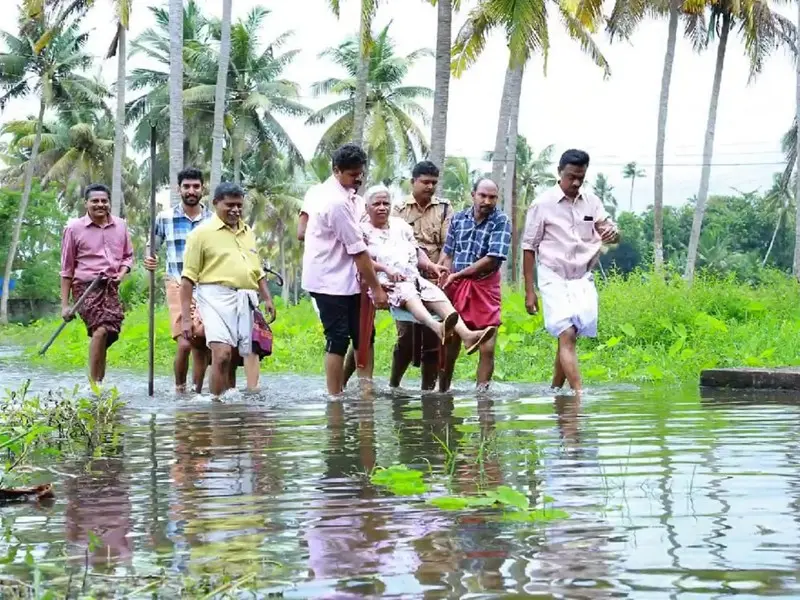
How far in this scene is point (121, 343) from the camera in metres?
21.2

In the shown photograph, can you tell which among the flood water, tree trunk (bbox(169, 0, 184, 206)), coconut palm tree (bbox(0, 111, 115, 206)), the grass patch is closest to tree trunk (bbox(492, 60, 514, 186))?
tree trunk (bbox(169, 0, 184, 206))

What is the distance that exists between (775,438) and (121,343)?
1584cm

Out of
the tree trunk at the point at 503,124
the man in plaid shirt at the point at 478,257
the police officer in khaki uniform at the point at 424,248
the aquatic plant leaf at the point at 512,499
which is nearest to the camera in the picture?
the aquatic plant leaf at the point at 512,499

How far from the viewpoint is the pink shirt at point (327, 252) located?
379 inches

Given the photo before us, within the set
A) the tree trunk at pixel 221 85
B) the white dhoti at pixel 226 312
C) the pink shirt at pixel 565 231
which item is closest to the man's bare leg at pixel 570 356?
the pink shirt at pixel 565 231

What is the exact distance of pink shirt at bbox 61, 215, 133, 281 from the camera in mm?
11125

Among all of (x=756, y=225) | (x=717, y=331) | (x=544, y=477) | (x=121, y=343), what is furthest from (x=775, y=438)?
(x=756, y=225)

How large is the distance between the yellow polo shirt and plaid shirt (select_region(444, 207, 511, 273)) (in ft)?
4.84

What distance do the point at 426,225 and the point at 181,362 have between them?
7.17 feet

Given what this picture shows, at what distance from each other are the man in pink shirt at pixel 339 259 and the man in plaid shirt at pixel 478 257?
80 centimetres

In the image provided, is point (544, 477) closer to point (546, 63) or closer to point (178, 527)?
point (178, 527)

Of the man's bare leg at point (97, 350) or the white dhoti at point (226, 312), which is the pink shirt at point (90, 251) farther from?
the white dhoti at point (226, 312)

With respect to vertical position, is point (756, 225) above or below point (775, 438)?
above

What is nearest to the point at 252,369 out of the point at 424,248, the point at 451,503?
the point at 424,248
